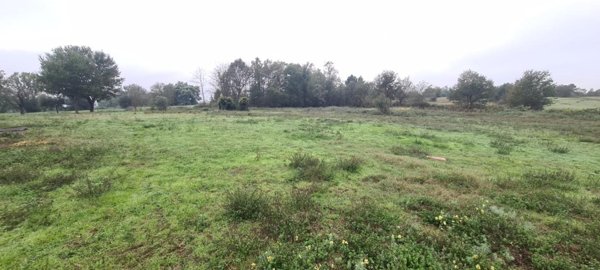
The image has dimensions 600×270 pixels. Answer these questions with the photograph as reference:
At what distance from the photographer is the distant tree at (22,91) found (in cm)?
5362

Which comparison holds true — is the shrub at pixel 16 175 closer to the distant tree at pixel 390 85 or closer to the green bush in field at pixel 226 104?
the green bush in field at pixel 226 104

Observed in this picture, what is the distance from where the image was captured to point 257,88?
6825cm

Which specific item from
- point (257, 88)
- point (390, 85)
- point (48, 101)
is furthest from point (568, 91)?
point (48, 101)

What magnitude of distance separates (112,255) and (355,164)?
22.9 ft

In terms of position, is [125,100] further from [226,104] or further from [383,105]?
[383,105]

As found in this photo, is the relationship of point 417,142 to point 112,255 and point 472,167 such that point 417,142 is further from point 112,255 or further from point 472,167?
point 112,255

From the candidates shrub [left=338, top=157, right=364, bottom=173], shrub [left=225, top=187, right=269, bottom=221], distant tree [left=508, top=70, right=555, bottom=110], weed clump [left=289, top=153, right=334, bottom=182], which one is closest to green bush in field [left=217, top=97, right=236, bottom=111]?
weed clump [left=289, top=153, right=334, bottom=182]

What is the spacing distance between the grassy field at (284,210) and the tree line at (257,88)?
118ft

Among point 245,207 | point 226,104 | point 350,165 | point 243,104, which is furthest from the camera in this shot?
point 243,104

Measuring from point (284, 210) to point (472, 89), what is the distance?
62299mm

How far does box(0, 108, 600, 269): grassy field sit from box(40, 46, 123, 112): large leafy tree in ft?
121

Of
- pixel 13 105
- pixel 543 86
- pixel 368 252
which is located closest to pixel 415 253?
pixel 368 252

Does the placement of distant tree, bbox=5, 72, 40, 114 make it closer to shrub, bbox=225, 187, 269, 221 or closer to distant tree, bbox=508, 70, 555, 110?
shrub, bbox=225, 187, 269, 221

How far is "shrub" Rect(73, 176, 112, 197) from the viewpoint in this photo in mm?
6734
